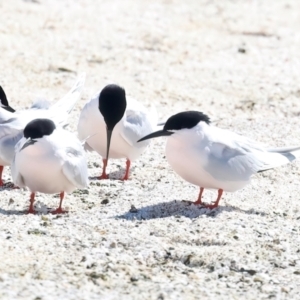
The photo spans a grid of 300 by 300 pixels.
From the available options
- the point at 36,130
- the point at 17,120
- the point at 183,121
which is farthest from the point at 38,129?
the point at 183,121

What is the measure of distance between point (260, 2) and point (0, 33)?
21.7 ft

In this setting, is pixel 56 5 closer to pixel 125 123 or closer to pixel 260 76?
pixel 260 76

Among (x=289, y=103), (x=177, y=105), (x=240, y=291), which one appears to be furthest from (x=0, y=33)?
(x=240, y=291)

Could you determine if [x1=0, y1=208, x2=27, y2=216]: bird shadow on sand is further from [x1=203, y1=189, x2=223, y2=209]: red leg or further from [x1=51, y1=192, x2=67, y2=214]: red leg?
[x1=203, y1=189, x2=223, y2=209]: red leg

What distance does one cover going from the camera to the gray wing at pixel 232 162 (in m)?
5.93

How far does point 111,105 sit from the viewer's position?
6840mm

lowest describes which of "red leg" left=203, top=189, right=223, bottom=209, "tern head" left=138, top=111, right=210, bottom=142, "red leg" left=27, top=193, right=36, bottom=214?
"red leg" left=27, top=193, right=36, bottom=214

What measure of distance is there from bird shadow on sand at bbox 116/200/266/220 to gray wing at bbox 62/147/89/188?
1.26ft

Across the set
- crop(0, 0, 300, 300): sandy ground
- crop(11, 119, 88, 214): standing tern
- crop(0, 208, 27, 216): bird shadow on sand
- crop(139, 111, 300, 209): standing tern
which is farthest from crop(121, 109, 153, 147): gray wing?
crop(0, 208, 27, 216): bird shadow on sand

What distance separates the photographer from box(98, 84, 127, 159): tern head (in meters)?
6.85

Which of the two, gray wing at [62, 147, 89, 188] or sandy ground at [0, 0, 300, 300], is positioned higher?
gray wing at [62, 147, 89, 188]

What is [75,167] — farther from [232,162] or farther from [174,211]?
[232,162]

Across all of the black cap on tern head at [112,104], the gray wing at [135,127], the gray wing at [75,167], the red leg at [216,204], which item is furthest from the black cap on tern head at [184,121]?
the gray wing at [135,127]

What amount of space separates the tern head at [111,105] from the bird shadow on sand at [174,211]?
3.37 feet
